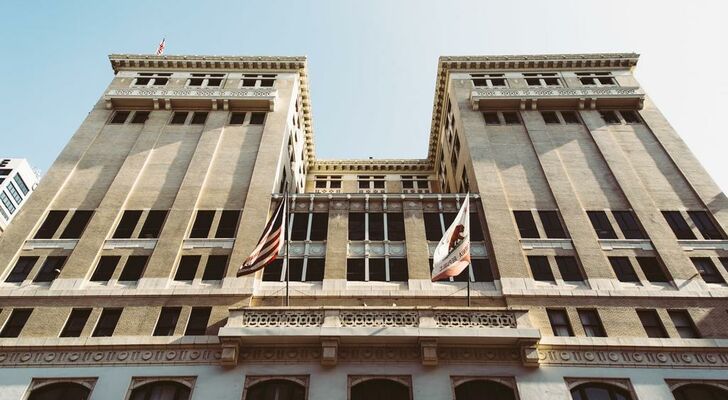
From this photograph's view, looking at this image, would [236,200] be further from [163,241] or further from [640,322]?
[640,322]

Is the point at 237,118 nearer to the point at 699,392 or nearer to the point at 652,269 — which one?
the point at 652,269

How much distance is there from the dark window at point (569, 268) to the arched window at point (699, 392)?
7.38 meters

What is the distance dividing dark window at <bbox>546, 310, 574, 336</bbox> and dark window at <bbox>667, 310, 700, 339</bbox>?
574 cm

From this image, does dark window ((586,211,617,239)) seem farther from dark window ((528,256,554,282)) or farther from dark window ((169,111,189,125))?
dark window ((169,111,189,125))

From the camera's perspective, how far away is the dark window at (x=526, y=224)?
29.8m

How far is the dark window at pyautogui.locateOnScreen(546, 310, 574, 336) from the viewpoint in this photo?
24.1m

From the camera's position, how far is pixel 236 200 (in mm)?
32219

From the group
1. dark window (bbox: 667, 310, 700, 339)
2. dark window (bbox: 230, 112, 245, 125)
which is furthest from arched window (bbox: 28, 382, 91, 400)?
dark window (bbox: 667, 310, 700, 339)

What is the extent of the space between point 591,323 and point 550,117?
71.7 ft

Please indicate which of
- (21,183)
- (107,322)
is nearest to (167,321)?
(107,322)

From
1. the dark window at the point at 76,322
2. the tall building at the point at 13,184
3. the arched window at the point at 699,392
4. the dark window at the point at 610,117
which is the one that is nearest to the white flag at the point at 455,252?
the arched window at the point at 699,392

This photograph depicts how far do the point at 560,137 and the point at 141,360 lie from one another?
34.5 metres

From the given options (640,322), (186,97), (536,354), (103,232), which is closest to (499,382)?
(536,354)

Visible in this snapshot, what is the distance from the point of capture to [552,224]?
30.5 m
